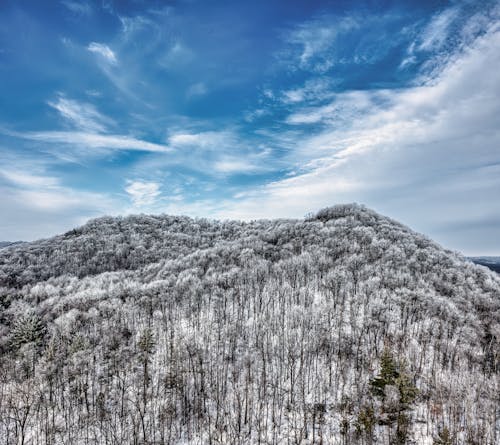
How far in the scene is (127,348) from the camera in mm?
19141

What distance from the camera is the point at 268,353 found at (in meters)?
17.1

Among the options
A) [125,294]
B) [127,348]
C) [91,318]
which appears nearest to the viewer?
[127,348]

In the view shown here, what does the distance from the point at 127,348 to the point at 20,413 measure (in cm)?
618

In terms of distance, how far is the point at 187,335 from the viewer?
2020 cm

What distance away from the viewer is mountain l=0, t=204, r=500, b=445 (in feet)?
39.4

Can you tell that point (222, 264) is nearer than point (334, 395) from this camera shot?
No

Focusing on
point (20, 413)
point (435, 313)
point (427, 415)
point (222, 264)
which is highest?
point (222, 264)

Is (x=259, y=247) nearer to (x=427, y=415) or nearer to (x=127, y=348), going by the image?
(x=127, y=348)

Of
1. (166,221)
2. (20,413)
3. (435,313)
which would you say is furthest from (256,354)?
(166,221)

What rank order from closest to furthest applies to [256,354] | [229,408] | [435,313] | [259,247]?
[229,408], [256,354], [435,313], [259,247]

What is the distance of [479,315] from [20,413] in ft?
104

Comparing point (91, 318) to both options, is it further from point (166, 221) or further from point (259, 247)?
point (166, 221)

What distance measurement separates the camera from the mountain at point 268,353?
12.0 m

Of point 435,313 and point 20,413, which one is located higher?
point 435,313
